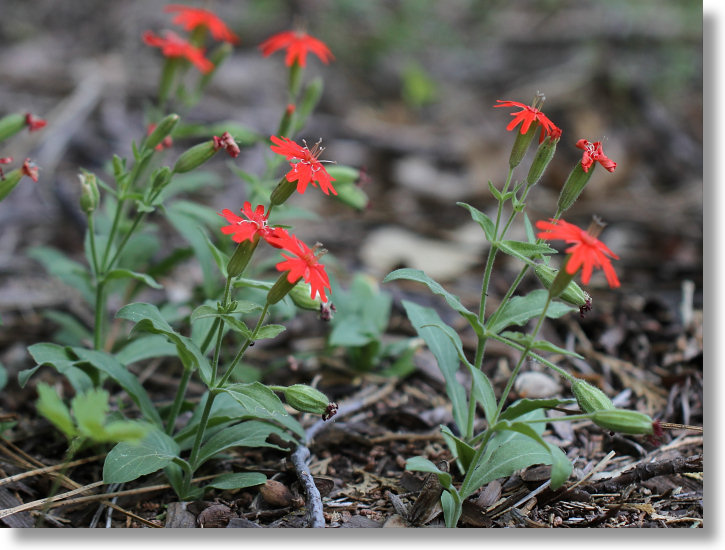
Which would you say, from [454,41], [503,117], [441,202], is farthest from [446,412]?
[454,41]

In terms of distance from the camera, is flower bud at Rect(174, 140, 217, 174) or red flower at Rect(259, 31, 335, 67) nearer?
flower bud at Rect(174, 140, 217, 174)

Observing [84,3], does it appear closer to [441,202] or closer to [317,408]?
[441,202]

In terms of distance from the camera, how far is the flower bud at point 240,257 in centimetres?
181

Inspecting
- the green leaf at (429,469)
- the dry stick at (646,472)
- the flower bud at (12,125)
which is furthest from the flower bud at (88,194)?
the dry stick at (646,472)

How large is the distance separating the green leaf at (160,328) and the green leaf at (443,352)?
2.30ft

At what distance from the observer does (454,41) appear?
6.29 meters

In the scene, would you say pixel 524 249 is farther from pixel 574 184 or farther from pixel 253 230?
pixel 253 230

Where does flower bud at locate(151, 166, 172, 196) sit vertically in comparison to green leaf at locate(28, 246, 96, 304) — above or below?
above

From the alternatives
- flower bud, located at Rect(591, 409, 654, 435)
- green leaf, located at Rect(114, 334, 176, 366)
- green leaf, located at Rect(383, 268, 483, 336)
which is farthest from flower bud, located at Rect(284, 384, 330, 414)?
flower bud, located at Rect(591, 409, 654, 435)

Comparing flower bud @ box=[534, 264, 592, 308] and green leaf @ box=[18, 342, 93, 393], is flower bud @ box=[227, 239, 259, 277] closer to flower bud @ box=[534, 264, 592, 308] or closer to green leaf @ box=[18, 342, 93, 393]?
green leaf @ box=[18, 342, 93, 393]

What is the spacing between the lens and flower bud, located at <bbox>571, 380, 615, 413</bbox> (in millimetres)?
1834

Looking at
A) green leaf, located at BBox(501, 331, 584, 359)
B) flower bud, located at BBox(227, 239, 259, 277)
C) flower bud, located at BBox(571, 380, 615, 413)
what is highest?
flower bud, located at BBox(227, 239, 259, 277)

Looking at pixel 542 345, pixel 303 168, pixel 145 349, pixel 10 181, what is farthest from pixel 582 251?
pixel 10 181

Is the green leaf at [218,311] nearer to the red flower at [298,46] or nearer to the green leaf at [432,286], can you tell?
the green leaf at [432,286]
